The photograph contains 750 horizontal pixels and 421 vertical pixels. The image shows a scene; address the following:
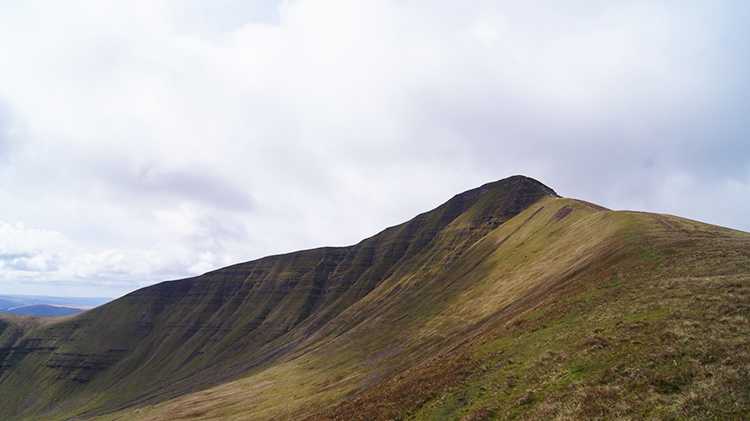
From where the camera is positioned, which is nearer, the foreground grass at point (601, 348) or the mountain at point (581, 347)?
the foreground grass at point (601, 348)

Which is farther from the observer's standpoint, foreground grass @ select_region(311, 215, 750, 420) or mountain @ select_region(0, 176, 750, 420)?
mountain @ select_region(0, 176, 750, 420)

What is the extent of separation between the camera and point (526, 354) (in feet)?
99.9

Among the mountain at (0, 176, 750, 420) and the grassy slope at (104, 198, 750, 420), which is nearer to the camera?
the grassy slope at (104, 198, 750, 420)

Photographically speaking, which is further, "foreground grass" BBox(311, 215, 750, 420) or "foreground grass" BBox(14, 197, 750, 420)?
"foreground grass" BBox(14, 197, 750, 420)

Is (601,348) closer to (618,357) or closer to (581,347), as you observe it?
(581,347)

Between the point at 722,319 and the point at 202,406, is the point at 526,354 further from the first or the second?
the point at 202,406

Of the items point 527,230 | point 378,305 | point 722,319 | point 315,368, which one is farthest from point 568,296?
point 378,305

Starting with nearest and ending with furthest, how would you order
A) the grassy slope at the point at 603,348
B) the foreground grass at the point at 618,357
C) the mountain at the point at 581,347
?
1. the foreground grass at the point at 618,357
2. the grassy slope at the point at 603,348
3. the mountain at the point at 581,347

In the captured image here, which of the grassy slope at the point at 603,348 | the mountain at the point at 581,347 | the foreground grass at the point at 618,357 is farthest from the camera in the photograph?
the mountain at the point at 581,347

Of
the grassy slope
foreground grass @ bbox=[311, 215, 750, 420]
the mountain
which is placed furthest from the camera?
the mountain

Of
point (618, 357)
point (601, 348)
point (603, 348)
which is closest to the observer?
point (618, 357)

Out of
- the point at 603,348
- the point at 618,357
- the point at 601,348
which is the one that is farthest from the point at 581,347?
the point at 618,357

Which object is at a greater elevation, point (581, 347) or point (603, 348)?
point (603, 348)

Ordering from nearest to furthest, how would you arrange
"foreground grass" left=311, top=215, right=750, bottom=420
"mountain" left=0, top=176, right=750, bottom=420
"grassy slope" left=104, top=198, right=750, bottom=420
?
1. "foreground grass" left=311, top=215, right=750, bottom=420
2. "grassy slope" left=104, top=198, right=750, bottom=420
3. "mountain" left=0, top=176, right=750, bottom=420
